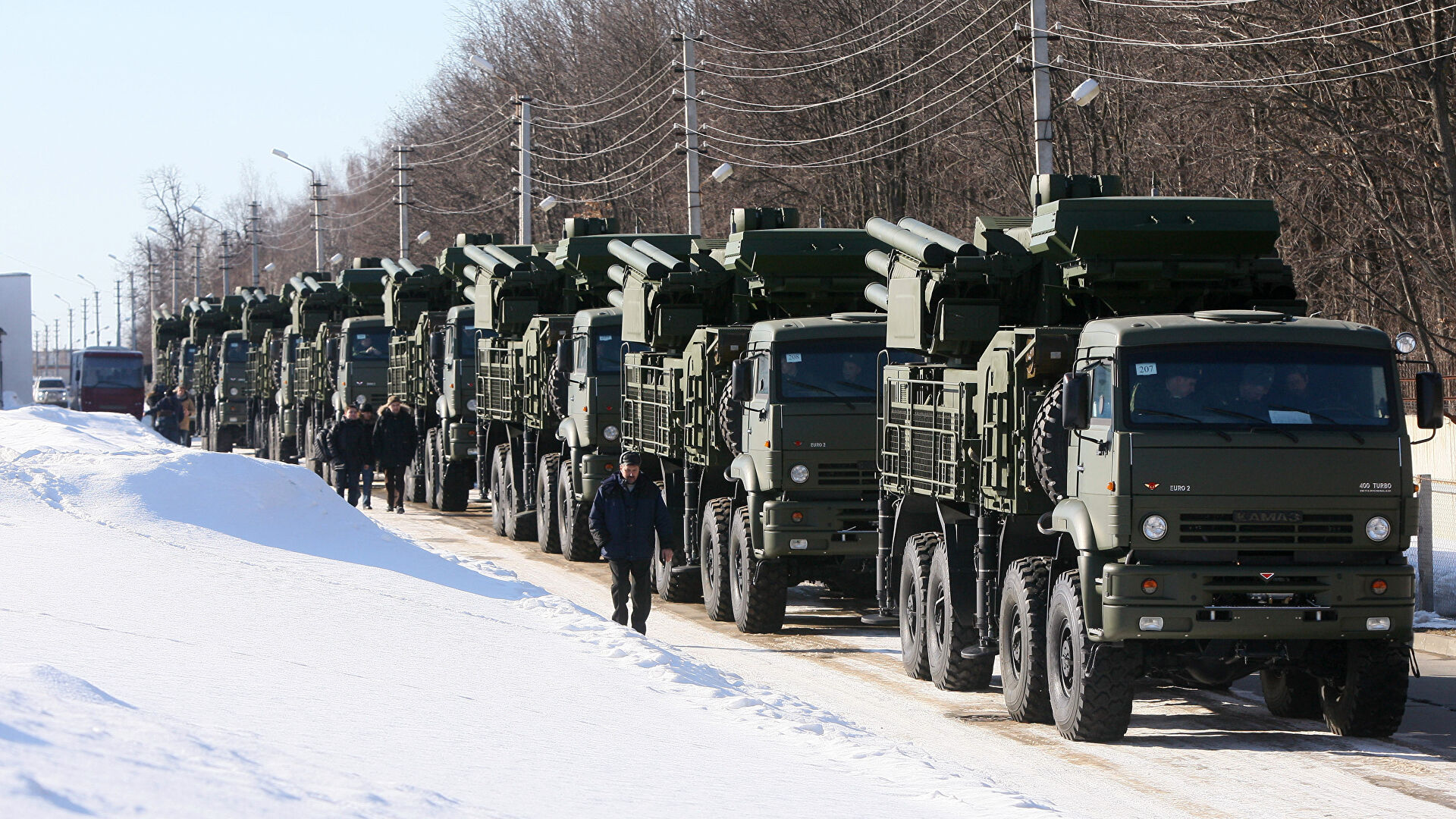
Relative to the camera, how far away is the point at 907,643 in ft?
46.2

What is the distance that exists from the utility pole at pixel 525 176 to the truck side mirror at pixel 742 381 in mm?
24148

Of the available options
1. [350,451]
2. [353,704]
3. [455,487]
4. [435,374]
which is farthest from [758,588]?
[435,374]

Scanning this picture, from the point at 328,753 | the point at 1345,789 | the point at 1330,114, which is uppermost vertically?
the point at 1330,114

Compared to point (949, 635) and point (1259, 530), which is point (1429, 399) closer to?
point (1259, 530)

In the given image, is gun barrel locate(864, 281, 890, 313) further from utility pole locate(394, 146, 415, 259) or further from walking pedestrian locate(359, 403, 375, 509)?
utility pole locate(394, 146, 415, 259)

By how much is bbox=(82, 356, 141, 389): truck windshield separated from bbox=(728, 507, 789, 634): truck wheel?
52655 mm

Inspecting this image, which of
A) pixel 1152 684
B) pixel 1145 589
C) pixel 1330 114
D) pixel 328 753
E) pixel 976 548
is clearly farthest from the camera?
pixel 1330 114

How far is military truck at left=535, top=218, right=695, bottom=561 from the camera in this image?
21.3 metres

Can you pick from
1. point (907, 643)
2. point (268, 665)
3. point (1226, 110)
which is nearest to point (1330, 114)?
point (1226, 110)

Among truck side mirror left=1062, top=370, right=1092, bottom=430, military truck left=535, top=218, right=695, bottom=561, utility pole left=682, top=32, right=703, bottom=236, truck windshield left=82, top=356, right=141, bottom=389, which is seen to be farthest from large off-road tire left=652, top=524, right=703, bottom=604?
truck windshield left=82, top=356, right=141, bottom=389

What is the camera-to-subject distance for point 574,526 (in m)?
21.9

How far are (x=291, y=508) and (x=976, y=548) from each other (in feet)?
22.2

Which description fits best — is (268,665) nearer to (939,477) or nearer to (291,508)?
(939,477)

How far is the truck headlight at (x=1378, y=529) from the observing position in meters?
10.6
